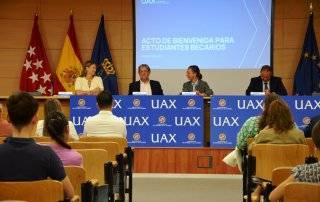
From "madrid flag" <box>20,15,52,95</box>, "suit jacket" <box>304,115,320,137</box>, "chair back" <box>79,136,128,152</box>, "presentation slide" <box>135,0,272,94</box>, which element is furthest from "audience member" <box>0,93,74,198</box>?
"madrid flag" <box>20,15,52,95</box>

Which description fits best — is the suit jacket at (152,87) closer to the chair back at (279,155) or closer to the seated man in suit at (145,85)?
the seated man in suit at (145,85)

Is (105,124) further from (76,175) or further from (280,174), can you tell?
(280,174)

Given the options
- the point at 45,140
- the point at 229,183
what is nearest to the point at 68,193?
the point at 45,140

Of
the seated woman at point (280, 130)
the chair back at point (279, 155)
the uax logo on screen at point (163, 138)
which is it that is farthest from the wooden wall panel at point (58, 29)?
the chair back at point (279, 155)

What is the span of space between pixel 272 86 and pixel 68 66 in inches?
141

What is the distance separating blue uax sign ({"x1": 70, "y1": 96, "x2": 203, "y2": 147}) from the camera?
352 inches

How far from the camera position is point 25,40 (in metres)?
11.8

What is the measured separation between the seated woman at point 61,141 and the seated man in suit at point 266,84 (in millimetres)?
6088

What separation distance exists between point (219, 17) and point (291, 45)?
53.1 inches

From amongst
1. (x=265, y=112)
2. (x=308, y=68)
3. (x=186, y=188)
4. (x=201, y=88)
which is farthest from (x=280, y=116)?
(x=308, y=68)

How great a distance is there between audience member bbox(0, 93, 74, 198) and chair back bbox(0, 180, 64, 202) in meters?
0.32

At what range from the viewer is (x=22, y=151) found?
325 cm

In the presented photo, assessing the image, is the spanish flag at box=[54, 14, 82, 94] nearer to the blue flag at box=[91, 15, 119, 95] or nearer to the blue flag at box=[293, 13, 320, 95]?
the blue flag at box=[91, 15, 119, 95]

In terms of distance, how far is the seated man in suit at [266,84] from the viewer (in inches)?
393
